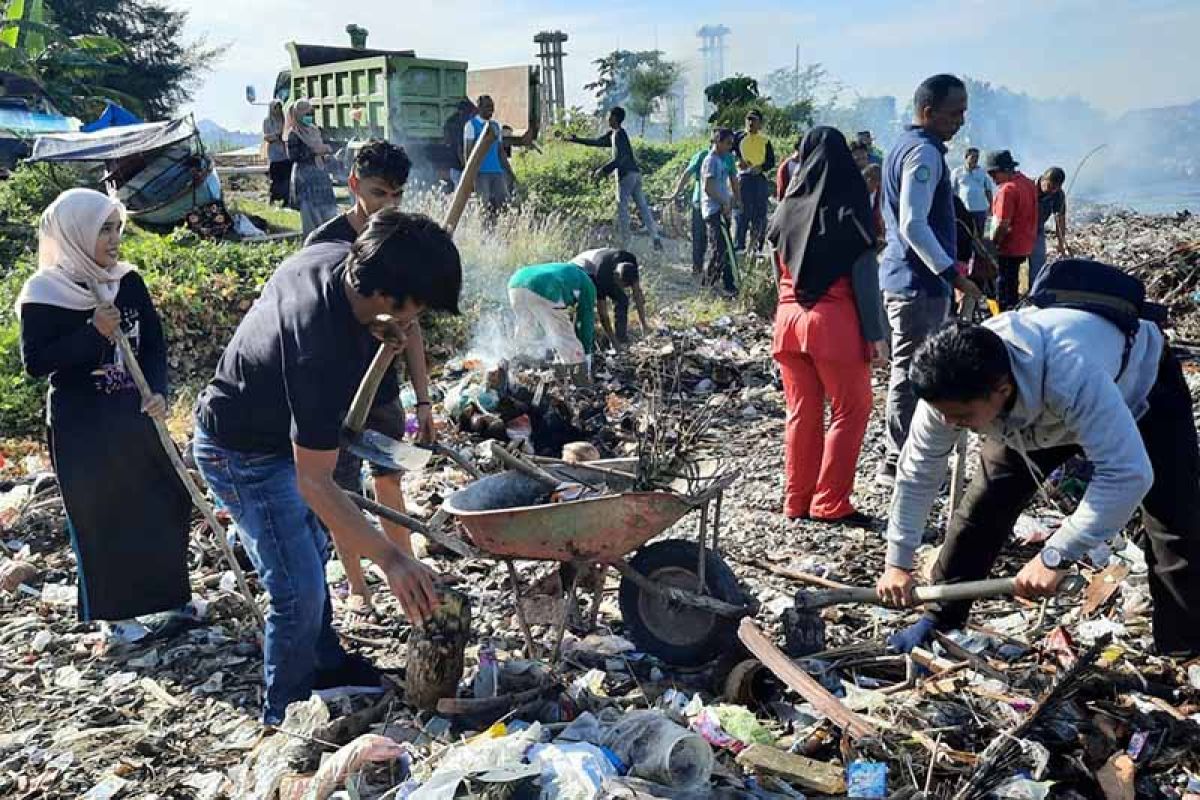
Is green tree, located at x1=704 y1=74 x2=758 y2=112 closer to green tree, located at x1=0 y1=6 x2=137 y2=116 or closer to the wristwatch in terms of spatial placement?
green tree, located at x1=0 y1=6 x2=137 y2=116

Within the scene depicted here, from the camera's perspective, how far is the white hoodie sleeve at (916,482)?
3.08 metres

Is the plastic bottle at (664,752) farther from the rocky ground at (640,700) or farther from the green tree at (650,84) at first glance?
the green tree at (650,84)

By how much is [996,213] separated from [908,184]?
5.30 metres

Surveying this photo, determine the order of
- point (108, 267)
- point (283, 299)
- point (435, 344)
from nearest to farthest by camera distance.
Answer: point (283, 299)
point (108, 267)
point (435, 344)

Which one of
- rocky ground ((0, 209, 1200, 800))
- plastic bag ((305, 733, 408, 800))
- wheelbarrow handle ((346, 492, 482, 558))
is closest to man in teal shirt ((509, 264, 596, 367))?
rocky ground ((0, 209, 1200, 800))

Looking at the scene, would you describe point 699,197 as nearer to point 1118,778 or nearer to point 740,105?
point 1118,778

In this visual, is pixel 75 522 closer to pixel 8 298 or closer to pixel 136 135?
pixel 8 298

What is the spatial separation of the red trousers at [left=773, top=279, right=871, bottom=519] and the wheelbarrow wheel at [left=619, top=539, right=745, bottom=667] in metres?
1.51

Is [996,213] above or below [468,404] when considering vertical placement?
above

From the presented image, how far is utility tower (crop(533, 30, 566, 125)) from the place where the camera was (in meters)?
25.5

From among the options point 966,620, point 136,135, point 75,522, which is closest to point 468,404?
point 75,522

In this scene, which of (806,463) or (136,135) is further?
(136,135)

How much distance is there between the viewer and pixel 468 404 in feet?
21.9

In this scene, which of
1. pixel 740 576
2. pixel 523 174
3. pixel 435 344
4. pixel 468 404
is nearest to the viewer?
pixel 740 576
